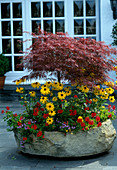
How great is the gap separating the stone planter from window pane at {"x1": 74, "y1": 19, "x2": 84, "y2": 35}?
22.7ft

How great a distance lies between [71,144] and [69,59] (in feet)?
3.54

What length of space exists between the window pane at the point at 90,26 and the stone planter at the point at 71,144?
6906mm

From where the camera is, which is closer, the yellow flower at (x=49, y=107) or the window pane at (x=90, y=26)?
the yellow flower at (x=49, y=107)

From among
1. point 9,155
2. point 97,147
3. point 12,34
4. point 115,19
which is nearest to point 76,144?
point 97,147

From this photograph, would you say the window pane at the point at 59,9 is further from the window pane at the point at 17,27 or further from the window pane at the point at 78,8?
the window pane at the point at 17,27

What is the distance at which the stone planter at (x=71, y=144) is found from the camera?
429 centimetres

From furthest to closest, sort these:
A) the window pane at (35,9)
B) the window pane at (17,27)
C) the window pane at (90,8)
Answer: the window pane at (17,27) → the window pane at (35,9) → the window pane at (90,8)

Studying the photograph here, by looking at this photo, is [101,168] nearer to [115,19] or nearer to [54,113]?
[54,113]

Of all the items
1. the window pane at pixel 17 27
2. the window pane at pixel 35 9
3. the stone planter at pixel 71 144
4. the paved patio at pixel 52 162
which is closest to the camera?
the paved patio at pixel 52 162

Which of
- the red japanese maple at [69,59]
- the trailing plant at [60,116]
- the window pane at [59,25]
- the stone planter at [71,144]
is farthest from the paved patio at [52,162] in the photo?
the window pane at [59,25]

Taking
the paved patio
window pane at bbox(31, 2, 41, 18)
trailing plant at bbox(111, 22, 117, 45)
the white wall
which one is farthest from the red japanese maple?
window pane at bbox(31, 2, 41, 18)

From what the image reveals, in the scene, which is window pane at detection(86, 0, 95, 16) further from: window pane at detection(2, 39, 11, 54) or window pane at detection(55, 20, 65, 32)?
window pane at detection(2, 39, 11, 54)

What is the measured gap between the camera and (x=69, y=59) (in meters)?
4.44

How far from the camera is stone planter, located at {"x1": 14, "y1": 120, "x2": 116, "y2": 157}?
14.1 ft
